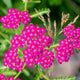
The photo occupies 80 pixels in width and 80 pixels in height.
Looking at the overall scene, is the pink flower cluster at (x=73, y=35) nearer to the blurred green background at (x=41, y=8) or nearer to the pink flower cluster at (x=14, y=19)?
the pink flower cluster at (x=14, y=19)

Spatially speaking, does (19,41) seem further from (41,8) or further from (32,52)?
(41,8)

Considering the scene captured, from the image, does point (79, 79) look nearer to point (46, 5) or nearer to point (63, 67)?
point (63, 67)

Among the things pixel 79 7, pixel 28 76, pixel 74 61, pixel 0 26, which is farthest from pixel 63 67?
pixel 0 26

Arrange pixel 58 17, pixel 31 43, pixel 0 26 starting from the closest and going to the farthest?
1. pixel 31 43
2. pixel 0 26
3. pixel 58 17

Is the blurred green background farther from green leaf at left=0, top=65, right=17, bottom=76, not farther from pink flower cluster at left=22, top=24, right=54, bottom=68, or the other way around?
pink flower cluster at left=22, top=24, right=54, bottom=68

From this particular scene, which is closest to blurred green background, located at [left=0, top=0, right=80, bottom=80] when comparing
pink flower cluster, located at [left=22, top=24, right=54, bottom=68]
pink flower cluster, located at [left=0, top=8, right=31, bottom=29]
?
pink flower cluster, located at [left=0, top=8, right=31, bottom=29]

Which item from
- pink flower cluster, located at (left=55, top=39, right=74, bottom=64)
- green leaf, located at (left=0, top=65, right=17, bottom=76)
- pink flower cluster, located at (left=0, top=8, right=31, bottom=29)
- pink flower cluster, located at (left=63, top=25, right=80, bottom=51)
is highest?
pink flower cluster, located at (left=0, top=8, right=31, bottom=29)

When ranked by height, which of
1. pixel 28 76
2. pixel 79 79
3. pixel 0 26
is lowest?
pixel 79 79

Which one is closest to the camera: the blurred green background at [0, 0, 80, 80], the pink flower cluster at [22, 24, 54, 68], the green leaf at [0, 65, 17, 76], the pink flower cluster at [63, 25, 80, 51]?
the pink flower cluster at [22, 24, 54, 68]

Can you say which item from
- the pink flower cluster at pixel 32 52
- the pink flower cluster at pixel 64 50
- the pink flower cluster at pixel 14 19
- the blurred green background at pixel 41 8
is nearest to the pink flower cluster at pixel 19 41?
the pink flower cluster at pixel 32 52

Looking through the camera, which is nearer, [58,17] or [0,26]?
[0,26]

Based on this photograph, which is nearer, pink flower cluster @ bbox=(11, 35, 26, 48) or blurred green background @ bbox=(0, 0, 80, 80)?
pink flower cluster @ bbox=(11, 35, 26, 48)
